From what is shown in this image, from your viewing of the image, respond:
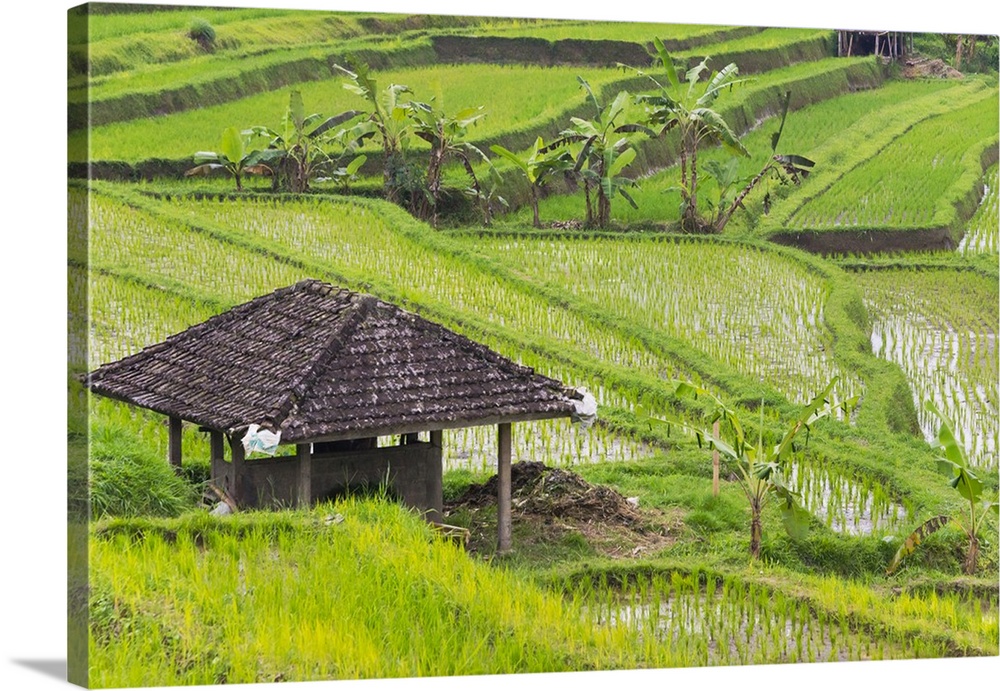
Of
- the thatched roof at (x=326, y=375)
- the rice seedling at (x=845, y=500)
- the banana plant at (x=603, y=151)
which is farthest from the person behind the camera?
the banana plant at (x=603, y=151)

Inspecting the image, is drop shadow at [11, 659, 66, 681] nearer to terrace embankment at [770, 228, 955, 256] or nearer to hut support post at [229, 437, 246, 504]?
hut support post at [229, 437, 246, 504]

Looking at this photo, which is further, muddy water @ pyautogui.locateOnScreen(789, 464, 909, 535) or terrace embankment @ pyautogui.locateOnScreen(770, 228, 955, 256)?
terrace embankment @ pyautogui.locateOnScreen(770, 228, 955, 256)

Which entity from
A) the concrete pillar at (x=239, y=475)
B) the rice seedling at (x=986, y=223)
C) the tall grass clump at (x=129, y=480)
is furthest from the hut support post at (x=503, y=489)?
the rice seedling at (x=986, y=223)

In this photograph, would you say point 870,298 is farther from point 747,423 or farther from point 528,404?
point 528,404

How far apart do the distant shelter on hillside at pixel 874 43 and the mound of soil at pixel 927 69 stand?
161 mm

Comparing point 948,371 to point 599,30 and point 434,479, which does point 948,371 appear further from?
point 434,479

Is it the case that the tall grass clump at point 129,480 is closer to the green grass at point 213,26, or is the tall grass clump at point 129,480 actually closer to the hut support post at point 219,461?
the hut support post at point 219,461

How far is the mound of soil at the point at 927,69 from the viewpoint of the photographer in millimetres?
11352

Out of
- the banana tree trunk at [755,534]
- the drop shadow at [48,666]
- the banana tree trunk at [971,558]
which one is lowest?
the drop shadow at [48,666]

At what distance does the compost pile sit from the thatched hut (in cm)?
55

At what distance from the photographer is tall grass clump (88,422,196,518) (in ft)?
28.7

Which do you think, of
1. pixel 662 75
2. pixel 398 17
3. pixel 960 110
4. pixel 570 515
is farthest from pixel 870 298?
pixel 398 17

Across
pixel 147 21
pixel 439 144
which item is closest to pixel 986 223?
pixel 439 144

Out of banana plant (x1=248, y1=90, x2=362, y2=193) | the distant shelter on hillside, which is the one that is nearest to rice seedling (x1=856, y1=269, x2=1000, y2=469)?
the distant shelter on hillside
